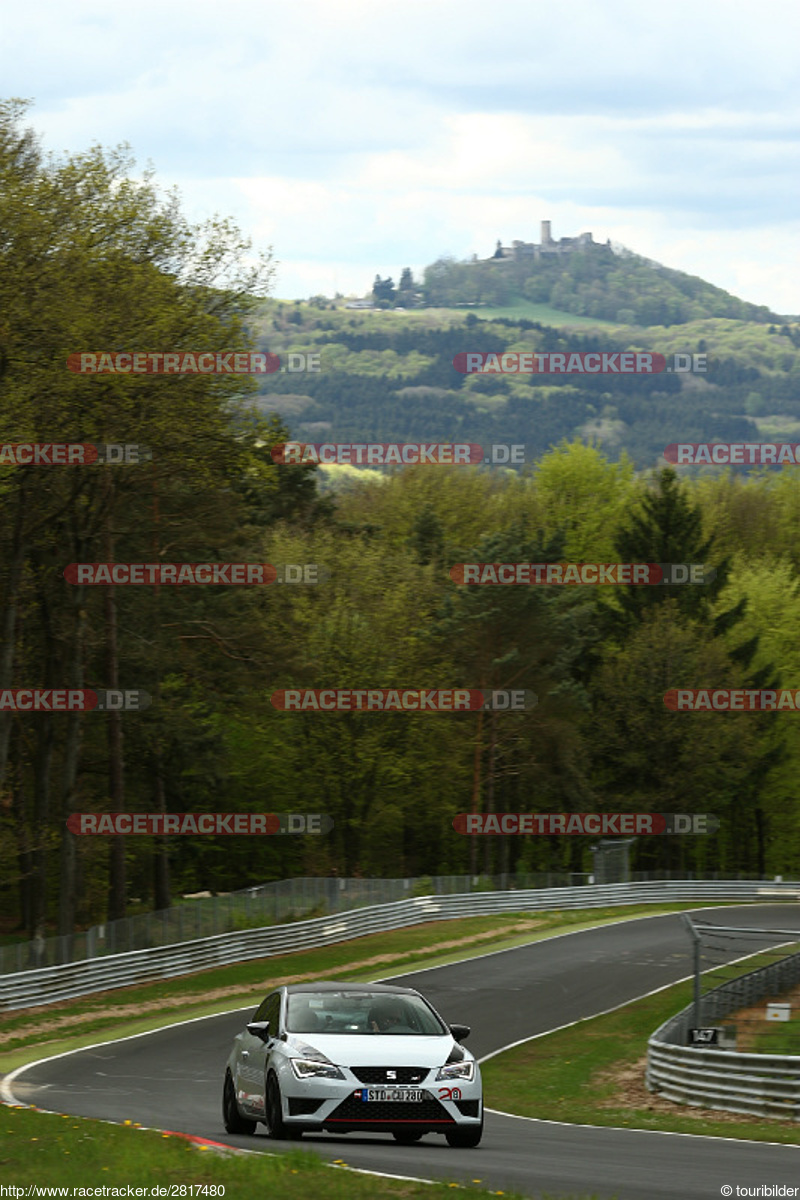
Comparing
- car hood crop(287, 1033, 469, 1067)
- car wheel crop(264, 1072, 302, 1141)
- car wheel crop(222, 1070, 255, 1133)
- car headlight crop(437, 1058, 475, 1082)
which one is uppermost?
car hood crop(287, 1033, 469, 1067)

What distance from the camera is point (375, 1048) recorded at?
44.3 ft

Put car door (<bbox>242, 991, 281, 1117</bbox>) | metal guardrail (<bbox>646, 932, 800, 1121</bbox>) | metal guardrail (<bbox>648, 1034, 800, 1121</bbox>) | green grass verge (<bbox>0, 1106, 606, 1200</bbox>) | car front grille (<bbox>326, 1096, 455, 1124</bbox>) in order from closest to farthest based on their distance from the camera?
green grass verge (<bbox>0, 1106, 606, 1200</bbox>) → car front grille (<bbox>326, 1096, 455, 1124</bbox>) → car door (<bbox>242, 991, 281, 1117</bbox>) → metal guardrail (<bbox>648, 1034, 800, 1121</bbox>) → metal guardrail (<bbox>646, 932, 800, 1121</bbox>)

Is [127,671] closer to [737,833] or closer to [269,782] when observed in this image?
[269,782]

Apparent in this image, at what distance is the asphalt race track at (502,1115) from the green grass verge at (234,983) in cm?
117

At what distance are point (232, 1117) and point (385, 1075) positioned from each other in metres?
2.13

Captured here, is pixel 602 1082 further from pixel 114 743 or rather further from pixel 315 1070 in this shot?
pixel 114 743

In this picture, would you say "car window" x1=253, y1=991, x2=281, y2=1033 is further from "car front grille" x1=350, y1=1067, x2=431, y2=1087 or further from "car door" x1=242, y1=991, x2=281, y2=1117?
"car front grille" x1=350, y1=1067, x2=431, y2=1087

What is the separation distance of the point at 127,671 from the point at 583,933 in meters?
14.9

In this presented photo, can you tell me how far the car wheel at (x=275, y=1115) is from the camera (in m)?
13.4

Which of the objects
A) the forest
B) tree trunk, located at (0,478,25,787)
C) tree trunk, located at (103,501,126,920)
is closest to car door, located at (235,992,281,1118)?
the forest

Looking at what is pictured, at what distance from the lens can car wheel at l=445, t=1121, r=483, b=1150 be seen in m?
13.6

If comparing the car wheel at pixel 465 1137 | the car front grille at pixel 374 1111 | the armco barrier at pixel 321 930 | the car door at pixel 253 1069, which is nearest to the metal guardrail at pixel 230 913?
the armco barrier at pixel 321 930

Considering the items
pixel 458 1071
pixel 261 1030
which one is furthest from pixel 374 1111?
pixel 261 1030

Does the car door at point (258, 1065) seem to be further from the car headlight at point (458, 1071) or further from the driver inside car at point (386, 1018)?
the car headlight at point (458, 1071)
